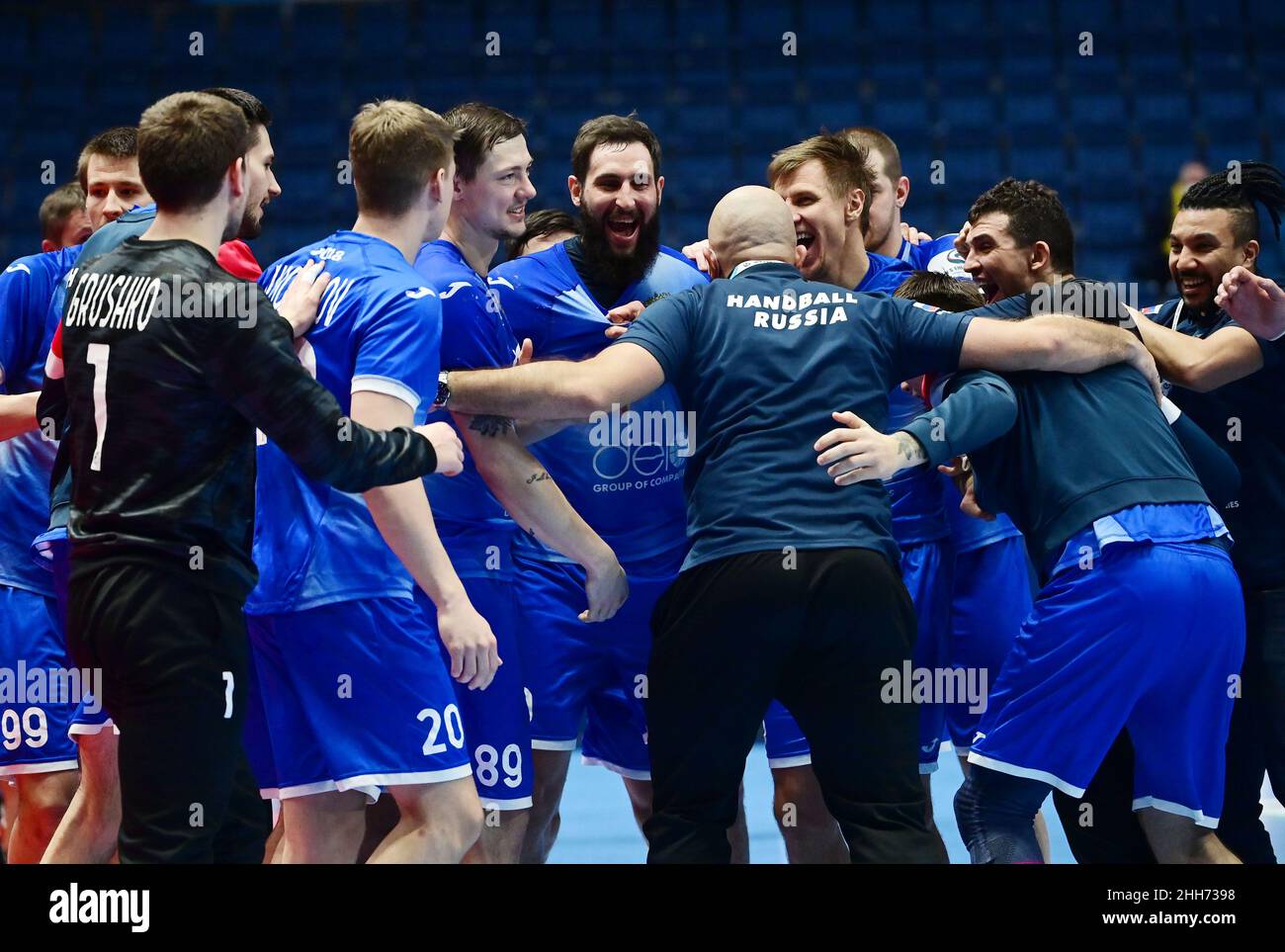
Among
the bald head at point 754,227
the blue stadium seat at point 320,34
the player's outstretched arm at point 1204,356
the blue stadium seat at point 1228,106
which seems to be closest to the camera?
the bald head at point 754,227

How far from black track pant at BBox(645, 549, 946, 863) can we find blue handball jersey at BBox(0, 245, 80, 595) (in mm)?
2550

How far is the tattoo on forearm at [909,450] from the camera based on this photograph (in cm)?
386

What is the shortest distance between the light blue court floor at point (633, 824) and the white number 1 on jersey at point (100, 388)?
13.2 feet

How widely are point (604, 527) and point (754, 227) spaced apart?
1184 millimetres

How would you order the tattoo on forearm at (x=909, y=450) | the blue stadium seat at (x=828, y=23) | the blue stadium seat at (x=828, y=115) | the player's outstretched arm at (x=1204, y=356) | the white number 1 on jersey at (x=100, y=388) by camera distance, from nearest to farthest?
the white number 1 on jersey at (x=100, y=388), the tattoo on forearm at (x=909, y=450), the player's outstretched arm at (x=1204, y=356), the blue stadium seat at (x=828, y=115), the blue stadium seat at (x=828, y=23)

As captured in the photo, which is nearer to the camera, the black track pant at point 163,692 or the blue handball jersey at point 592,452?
the black track pant at point 163,692

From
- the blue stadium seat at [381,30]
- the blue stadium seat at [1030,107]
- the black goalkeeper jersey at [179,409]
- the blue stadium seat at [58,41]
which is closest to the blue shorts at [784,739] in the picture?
the black goalkeeper jersey at [179,409]

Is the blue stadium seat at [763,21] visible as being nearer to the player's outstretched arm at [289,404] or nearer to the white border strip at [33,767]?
the white border strip at [33,767]

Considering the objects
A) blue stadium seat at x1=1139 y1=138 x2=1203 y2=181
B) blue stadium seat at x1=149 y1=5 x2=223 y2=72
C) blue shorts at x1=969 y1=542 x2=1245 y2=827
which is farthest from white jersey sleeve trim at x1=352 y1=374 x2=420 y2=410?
blue stadium seat at x1=149 y1=5 x2=223 y2=72

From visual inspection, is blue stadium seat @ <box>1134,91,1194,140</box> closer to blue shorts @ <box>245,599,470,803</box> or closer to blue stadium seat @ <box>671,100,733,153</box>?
blue stadium seat @ <box>671,100,733,153</box>

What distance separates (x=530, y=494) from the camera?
432 centimetres

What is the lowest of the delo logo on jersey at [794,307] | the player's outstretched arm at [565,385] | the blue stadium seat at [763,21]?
the player's outstretched arm at [565,385]

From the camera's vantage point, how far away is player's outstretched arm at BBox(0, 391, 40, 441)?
4613 mm
